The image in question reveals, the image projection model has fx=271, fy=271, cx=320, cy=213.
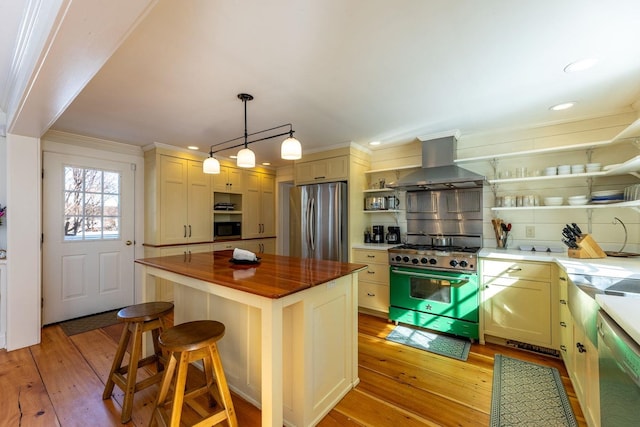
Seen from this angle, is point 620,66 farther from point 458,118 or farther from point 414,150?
point 414,150

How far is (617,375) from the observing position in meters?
1.06

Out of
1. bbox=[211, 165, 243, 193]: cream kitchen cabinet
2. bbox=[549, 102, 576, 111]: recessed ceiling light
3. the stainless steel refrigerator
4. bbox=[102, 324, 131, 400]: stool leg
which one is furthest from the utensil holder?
bbox=[211, 165, 243, 193]: cream kitchen cabinet

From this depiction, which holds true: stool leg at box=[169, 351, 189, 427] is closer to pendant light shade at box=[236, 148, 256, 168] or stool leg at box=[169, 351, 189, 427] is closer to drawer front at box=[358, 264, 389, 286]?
pendant light shade at box=[236, 148, 256, 168]

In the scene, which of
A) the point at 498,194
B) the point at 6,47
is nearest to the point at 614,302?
the point at 498,194

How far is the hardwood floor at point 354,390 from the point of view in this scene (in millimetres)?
1744

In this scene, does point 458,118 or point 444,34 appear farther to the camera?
point 458,118

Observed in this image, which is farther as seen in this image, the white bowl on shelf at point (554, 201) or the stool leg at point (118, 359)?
the white bowl on shelf at point (554, 201)

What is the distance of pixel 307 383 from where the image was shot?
1.64 m

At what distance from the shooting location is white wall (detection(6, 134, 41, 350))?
262 cm

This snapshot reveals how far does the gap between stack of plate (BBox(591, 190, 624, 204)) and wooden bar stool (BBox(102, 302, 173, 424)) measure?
3804 millimetres

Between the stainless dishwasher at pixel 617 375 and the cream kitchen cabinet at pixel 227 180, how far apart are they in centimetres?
452

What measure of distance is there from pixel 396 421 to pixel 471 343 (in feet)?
4.97

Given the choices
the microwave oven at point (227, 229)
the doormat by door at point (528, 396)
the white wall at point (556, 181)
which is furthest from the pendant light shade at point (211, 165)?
the white wall at point (556, 181)

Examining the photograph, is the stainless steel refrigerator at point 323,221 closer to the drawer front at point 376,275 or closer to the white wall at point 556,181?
the drawer front at point 376,275
